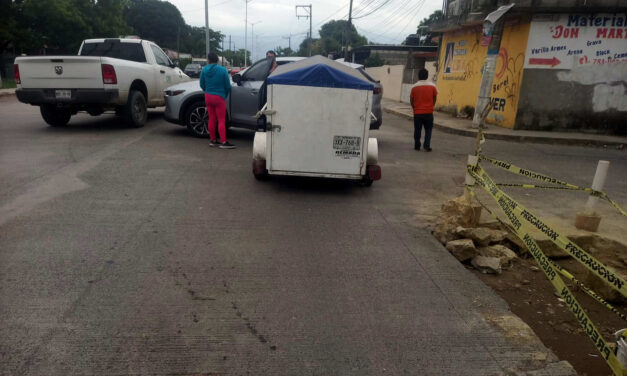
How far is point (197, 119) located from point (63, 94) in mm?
2820

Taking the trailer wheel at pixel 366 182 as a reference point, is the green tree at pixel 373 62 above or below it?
above

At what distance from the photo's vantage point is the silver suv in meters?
9.70

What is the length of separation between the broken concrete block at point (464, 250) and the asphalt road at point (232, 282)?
0.55 feet

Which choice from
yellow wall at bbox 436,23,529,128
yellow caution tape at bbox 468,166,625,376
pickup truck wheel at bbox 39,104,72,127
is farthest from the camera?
yellow wall at bbox 436,23,529,128

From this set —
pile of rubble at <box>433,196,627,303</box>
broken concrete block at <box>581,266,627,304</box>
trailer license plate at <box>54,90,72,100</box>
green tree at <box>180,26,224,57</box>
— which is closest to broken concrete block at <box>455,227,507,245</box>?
pile of rubble at <box>433,196,627,303</box>

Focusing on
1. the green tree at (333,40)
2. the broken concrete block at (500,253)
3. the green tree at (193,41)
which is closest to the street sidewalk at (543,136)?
the broken concrete block at (500,253)

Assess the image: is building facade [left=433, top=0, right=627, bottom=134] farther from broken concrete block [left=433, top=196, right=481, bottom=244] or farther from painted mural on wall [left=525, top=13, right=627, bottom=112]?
broken concrete block [left=433, top=196, right=481, bottom=244]

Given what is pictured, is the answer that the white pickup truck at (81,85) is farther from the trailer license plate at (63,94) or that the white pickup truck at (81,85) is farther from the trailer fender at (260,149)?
the trailer fender at (260,149)

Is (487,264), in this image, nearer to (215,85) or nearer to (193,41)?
(215,85)

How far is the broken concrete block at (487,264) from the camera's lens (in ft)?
14.1

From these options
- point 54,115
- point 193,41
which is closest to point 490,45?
point 54,115

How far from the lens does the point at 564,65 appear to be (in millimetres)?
13477

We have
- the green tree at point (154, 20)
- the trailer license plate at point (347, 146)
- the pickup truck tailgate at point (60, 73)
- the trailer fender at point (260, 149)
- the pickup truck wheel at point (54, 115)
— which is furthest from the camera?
the green tree at point (154, 20)

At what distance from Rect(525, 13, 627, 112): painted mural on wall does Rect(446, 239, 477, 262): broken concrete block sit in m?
11.4
